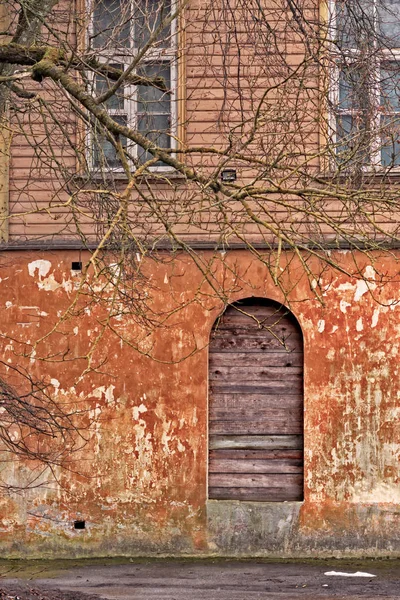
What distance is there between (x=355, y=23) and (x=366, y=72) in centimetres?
87

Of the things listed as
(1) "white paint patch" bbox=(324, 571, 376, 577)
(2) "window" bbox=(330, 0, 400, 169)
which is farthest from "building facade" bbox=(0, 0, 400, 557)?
(1) "white paint patch" bbox=(324, 571, 376, 577)

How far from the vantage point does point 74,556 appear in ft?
42.5

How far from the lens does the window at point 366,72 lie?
11648 mm

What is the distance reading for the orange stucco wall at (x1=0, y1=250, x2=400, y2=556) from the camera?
505 inches

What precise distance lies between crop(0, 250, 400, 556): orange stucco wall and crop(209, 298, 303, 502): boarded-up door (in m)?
0.25

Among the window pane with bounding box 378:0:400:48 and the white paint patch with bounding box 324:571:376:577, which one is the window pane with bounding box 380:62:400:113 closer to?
the window pane with bounding box 378:0:400:48

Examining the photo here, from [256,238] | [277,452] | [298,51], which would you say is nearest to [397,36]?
[298,51]

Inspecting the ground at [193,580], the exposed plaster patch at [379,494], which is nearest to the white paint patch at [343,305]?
the exposed plaster patch at [379,494]

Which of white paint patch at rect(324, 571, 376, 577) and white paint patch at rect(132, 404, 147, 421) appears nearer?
white paint patch at rect(324, 571, 376, 577)

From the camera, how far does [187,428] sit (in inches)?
→ 510

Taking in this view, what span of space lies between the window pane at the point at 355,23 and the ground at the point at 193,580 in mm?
5291

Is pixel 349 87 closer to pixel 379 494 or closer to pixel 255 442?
pixel 255 442

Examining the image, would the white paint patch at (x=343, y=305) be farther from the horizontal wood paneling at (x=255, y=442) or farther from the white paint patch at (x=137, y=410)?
the white paint patch at (x=137, y=410)

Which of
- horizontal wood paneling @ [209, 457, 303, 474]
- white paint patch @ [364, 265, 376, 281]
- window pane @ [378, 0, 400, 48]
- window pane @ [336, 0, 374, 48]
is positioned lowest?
horizontal wood paneling @ [209, 457, 303, 474]
